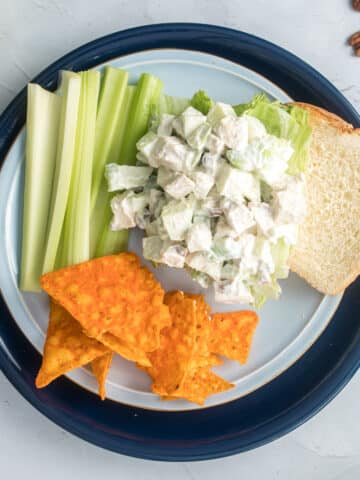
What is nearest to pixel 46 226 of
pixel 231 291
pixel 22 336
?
pixel 22 336

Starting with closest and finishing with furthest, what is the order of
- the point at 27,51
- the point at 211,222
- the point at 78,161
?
the point at 211,222, the point at 78,161, the point at 27,51

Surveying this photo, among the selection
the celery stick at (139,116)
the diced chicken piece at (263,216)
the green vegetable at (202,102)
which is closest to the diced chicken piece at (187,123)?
the green vegetable at (202,102)

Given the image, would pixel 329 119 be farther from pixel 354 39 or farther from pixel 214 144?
pixel 214 144

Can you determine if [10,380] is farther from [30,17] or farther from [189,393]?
[30,17]

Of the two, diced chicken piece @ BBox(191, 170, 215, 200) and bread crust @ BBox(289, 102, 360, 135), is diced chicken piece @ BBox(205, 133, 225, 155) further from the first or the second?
bread crust @ BBox(289, 102, 360, 135)

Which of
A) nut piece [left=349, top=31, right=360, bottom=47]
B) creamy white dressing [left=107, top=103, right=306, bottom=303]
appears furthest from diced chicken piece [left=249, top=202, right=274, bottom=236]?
nut piece [left=349, top=31, right=360, bottom=47]

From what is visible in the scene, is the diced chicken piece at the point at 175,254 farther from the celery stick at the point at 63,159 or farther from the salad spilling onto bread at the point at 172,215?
the celery stick at the point at 63,159
